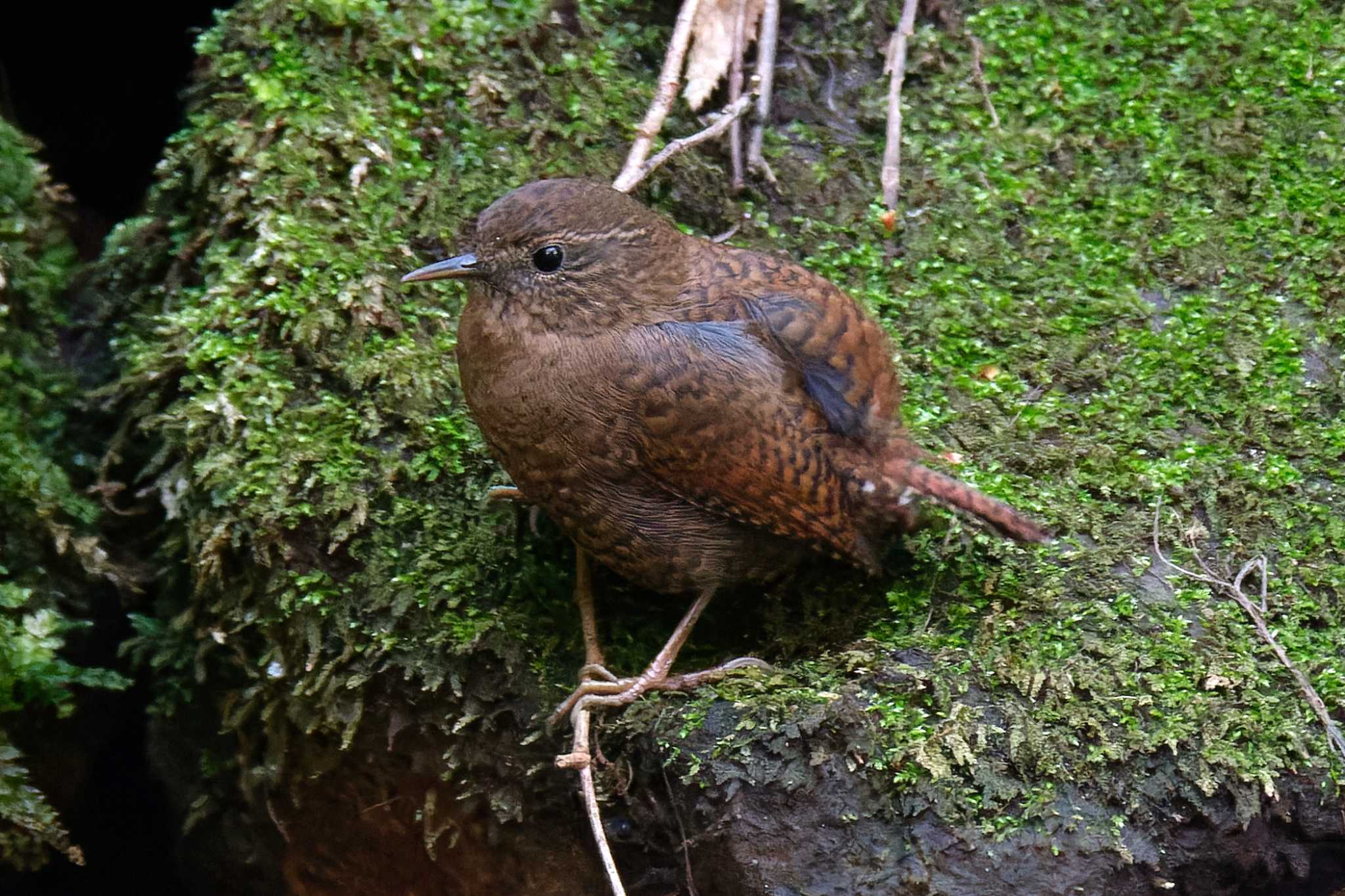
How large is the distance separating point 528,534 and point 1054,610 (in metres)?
1.38

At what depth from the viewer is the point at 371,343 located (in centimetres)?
365

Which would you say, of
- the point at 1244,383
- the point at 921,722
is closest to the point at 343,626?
the point at 921,722

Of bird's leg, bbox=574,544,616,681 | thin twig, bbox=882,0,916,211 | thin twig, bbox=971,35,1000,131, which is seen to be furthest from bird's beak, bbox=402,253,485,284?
thin twig, bbox=971,35,1000,131

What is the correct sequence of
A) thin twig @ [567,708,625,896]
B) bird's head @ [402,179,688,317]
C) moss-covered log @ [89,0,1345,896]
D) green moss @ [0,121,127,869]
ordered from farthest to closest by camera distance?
green moss @ [0,121,127,869] < bird's head @ [402,179,688,317] < moss-covered log @ [89,0,1345,896] < thin twig @ [567,708,625,896]

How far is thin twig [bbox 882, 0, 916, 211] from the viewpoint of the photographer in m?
4.12

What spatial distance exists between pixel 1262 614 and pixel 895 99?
208 cm

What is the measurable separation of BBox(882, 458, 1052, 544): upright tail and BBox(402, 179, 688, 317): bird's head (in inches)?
28.5

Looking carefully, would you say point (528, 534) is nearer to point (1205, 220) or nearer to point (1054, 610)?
point (1054, 610)

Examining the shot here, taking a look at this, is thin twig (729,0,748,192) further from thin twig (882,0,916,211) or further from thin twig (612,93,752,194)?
thin twig (882,0,916,211)

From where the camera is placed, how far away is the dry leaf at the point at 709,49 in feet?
13.9

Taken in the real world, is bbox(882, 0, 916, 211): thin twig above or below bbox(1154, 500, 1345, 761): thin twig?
above

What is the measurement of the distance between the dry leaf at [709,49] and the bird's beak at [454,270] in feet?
4.97

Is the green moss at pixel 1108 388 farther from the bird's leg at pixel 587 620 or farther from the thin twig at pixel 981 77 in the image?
the bird's leg at pixel 587 620

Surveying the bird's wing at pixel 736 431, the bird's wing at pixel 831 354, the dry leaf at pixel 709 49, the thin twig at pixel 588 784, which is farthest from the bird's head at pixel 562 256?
the dry leaf at pixel 709 49
